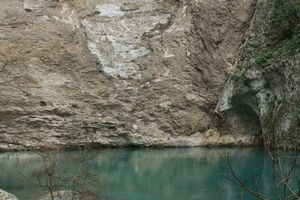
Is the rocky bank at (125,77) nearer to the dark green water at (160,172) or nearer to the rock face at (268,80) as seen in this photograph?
the rock face at (268,80)

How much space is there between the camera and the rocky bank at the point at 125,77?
21688 mm

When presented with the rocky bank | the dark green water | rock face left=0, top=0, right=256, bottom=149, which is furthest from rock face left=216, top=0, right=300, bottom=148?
the dark green water

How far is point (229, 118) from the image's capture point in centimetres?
2134

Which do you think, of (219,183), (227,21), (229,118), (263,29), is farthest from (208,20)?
(219,183)

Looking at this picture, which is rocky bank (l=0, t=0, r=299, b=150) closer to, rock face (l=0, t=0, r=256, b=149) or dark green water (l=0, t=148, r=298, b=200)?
rock face (l=0, t=0, r=256, b=149)

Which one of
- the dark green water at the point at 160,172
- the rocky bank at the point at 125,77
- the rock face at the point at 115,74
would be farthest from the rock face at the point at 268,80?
the dark green water at the point at 160,172

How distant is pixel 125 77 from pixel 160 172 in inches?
323

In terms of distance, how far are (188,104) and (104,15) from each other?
19.5 feet

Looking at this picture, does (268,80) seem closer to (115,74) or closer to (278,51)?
(278,51)

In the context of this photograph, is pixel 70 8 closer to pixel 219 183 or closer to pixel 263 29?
pixel 263 29

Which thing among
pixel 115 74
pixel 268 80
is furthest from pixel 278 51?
pixel 115 74

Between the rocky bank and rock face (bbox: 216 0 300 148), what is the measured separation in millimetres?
123

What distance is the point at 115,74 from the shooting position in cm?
2267

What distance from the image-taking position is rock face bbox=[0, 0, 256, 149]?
2184cm
